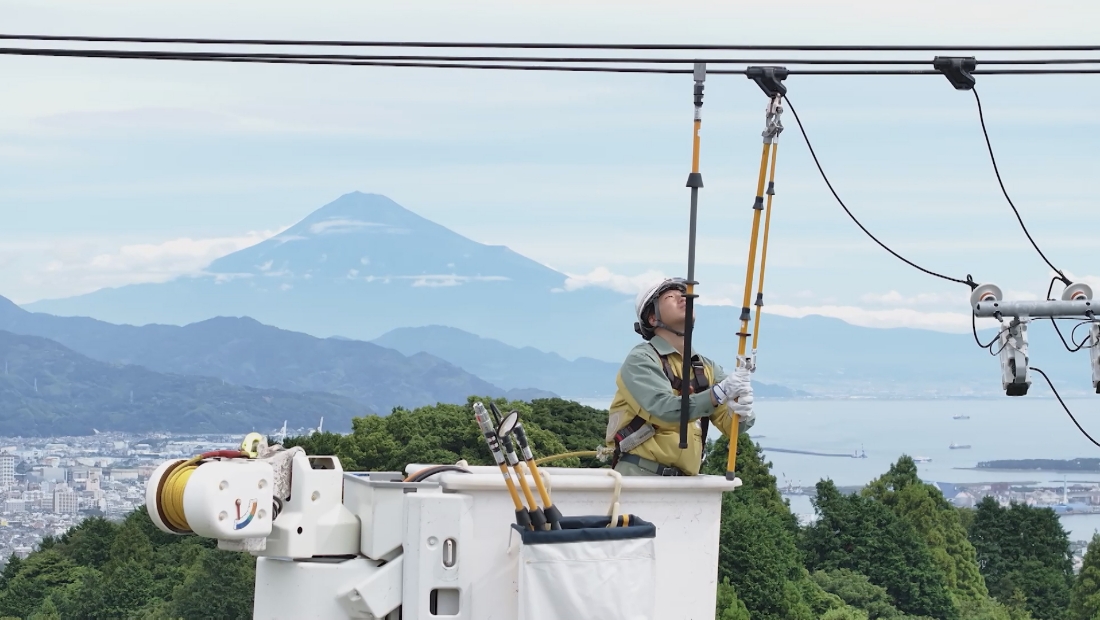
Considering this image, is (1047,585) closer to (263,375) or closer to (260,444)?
(260,444)

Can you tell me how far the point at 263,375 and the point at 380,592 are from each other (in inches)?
7342

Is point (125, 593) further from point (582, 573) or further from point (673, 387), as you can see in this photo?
point (582, 573)

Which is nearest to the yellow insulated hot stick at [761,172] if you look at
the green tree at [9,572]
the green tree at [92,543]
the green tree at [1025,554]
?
the green tree at [92,543]

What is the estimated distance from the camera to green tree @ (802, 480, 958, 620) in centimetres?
5116

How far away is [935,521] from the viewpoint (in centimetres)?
5669

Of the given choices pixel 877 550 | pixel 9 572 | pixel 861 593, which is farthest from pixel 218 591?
pixel 877 550

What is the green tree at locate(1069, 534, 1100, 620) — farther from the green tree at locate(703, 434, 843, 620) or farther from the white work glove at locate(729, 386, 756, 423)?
the white work glove at locate(729, 386, 756, 423)

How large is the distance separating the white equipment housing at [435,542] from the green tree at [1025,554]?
5386 cm

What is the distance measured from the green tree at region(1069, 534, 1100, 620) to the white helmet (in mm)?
45669

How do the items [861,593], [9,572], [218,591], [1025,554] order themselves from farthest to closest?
1. [1025,554]
2. [9,572]
3. [861,593]
4. [218,591]

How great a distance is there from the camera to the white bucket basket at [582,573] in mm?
7379

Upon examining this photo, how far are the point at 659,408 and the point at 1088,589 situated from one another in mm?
47911

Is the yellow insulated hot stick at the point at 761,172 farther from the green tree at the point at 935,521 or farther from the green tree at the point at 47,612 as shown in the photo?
the green tree at the point at 47,612

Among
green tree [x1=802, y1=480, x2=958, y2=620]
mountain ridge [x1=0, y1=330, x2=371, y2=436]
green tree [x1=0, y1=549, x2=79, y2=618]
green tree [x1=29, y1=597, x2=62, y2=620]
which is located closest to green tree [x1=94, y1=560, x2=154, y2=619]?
green tree [x1=29, y1=597, x2=62, y2=620]
